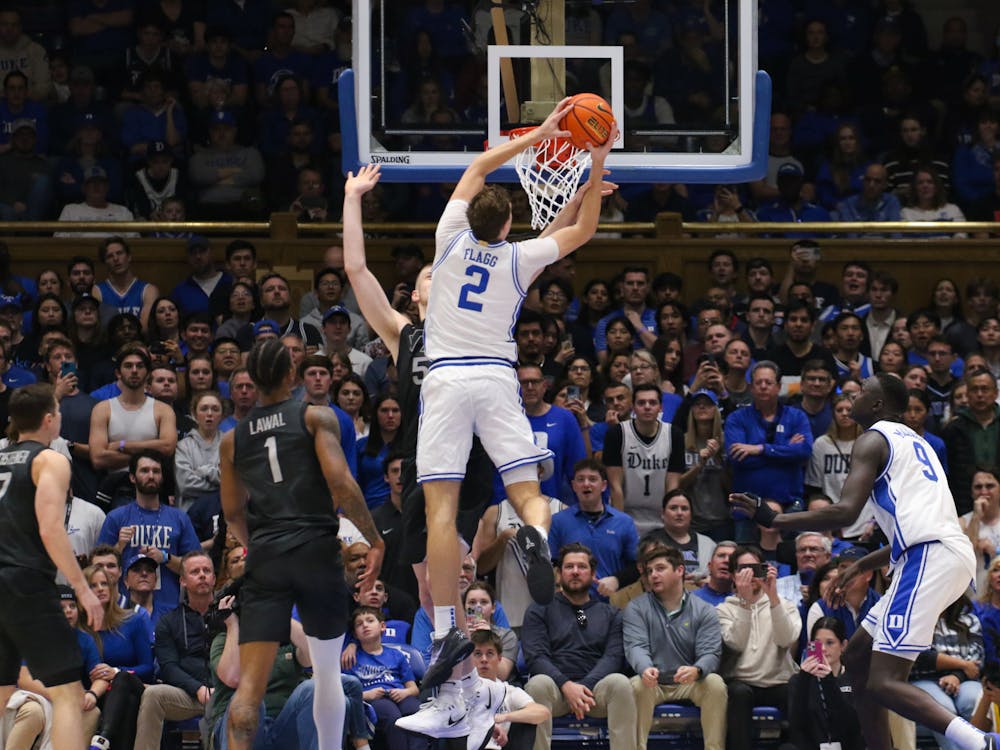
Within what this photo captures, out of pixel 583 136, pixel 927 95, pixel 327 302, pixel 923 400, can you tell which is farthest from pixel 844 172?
pixel 583 136

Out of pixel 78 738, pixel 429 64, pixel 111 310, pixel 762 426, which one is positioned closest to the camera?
pixel 78 738

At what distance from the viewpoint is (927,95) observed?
19344 mm

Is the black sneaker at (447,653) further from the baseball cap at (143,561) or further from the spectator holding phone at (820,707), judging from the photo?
the baseball cap at (143,561)

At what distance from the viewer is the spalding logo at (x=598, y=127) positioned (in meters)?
9.70

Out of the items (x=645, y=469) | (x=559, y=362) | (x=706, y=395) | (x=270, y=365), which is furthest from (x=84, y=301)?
(x=270, y=365)

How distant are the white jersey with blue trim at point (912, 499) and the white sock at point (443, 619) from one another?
2478 millimetres

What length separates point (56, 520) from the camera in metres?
8.89

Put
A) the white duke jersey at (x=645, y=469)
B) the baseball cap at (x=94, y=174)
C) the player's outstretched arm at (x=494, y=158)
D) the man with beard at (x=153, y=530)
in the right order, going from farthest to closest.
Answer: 1. the baseball cap at (x=94, y=174)
2. the white duke jersey at (x=645, y=469)
3. the man with beard at (x=153, y=530)
4. the player's outstretched arm at (x=494, y=158)

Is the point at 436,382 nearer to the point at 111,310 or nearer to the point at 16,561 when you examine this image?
the point at 16,561

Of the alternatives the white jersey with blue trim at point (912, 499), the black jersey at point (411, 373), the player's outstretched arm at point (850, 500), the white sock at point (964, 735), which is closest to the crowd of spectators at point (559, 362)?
the black jersey at point (411, 373)

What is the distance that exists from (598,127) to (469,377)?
1.72m

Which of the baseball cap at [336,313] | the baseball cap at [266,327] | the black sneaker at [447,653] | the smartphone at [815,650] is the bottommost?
the smartphone at [815,650]

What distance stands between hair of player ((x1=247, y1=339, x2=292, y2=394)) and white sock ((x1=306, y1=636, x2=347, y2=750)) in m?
1.38

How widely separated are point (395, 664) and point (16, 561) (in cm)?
358
